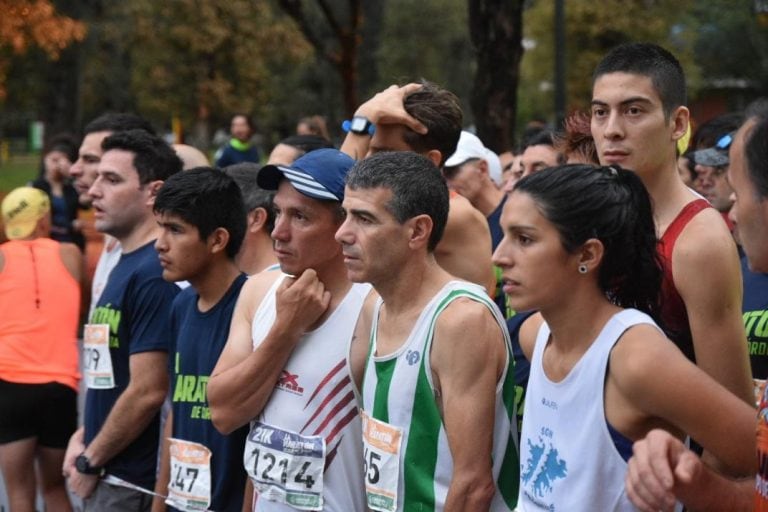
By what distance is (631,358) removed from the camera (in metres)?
2.88

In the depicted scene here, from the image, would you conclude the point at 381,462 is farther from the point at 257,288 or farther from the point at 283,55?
the point at 283,55

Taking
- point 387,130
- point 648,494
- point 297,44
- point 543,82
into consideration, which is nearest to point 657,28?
point 543,82

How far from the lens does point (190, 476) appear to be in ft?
15.1

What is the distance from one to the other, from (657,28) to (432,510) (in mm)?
28706

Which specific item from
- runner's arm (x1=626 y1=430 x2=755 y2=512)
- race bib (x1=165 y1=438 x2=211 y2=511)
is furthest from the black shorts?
runner's arm (x1=626 y1=430 x2=755 y2=512)

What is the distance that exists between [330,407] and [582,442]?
125cm

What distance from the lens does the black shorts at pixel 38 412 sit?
21.6 feet

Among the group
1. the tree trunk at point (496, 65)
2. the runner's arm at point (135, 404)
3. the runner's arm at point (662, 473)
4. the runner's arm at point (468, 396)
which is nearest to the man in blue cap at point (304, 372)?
the runner's arm at point (468, 396)

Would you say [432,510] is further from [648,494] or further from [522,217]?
[648,494]

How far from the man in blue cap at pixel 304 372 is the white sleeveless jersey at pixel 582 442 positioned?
1016 mm

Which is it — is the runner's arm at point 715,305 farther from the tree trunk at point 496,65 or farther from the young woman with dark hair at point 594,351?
the tree trunk at point 496,65

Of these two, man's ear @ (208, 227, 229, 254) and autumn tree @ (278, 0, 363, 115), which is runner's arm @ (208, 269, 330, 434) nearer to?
man's ear @ (208, 227, 229, 254)

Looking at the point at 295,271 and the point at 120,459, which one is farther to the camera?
the point at 120,459

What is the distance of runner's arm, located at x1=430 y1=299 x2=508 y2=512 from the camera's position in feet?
11.3
